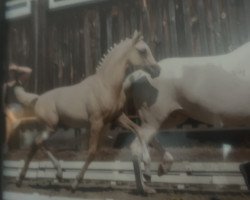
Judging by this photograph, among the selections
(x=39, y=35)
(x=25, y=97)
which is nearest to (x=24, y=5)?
(x=39, y=35)

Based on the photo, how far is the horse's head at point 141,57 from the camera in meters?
1.57

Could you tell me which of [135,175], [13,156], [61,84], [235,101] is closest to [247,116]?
[235,101]

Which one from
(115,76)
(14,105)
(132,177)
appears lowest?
(132,177)

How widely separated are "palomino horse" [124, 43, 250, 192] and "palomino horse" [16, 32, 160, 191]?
0.17 ft

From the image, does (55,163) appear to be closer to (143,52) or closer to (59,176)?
(59,176)

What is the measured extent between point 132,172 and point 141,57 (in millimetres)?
420

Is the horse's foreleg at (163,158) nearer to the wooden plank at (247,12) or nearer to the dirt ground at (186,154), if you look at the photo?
the dirt ground at (186,154)

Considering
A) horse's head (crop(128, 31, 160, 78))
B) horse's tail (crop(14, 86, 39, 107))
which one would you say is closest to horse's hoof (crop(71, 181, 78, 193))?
horse's tail (crop(14, 86, 39, 107))

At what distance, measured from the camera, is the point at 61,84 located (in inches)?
68.9

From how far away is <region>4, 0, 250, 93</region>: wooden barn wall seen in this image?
1511 millimetres

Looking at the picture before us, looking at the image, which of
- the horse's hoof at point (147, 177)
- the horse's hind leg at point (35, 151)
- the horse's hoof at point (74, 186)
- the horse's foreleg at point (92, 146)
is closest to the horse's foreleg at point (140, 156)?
the horse's hoof at point (147, 177)

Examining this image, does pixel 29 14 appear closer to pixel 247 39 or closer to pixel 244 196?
pixel 247 39

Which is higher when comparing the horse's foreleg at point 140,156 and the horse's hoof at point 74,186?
the horse's foreleg at point 140,156

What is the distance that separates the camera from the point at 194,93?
1.51m
